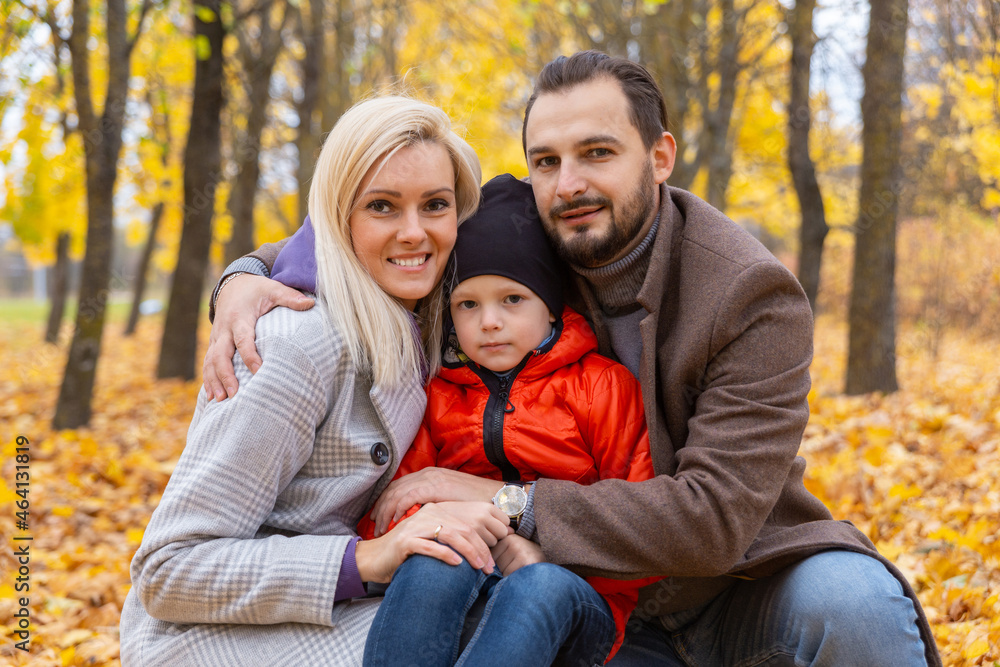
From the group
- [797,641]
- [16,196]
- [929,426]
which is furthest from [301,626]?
[16,196]

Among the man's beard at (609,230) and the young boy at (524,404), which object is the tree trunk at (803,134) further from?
the young boy at (524,404)

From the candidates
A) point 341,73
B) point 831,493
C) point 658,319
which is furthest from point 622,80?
point 341,73

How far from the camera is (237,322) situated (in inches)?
83.4

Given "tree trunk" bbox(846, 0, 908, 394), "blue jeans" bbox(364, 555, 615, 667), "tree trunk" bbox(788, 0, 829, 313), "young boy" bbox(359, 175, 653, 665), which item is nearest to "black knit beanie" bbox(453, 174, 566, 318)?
"young boy" bbox(359, 175, 653, 665)

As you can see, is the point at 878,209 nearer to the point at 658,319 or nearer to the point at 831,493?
the point at 831,493

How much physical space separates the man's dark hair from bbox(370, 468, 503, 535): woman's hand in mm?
1237

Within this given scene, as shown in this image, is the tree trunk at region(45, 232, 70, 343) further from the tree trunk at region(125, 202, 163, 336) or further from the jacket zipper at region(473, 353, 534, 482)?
the jacket zipper at region(473, 353, 534, 482)

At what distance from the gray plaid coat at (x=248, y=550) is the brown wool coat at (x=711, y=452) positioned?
24.4 inches

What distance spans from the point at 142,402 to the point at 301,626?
22.7 ft

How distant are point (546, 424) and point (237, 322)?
0.93 meters

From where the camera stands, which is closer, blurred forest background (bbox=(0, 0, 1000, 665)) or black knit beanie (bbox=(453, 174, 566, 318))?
black knit beanie (bbox=(453, 174, 566, 318))

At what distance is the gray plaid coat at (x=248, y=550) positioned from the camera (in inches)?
73.4

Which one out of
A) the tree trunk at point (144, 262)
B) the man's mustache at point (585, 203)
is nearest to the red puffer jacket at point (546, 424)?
the man's mustache at point (585, 203)

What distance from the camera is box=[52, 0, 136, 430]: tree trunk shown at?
6.17 metres
